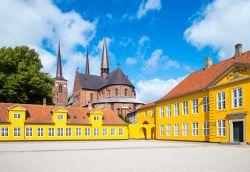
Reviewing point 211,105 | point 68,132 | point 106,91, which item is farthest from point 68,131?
point 106,91

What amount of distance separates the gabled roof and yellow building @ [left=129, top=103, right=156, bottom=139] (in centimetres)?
2310

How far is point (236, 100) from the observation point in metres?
29.6

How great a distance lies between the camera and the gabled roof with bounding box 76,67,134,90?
79.0 meters

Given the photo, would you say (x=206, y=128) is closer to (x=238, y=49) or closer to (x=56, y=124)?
(x=238, y=49)

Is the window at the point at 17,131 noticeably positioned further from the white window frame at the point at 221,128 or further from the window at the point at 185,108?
the white window frame at the point at 221,128

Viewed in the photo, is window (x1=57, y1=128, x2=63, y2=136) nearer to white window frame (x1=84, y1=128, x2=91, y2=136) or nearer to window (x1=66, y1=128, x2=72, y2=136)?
window (x1=66, y1=128, x2=72, y2=136)

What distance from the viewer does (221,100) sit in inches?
1238

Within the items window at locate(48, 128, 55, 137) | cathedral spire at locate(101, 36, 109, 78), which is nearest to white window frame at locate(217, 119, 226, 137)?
window at locate(48, 128, 55, 137)

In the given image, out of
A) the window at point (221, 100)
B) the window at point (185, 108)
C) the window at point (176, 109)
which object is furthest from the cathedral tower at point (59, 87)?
the window at point (221, 100)

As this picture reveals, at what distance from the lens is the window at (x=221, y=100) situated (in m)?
31.1

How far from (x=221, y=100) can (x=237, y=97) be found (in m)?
2.28

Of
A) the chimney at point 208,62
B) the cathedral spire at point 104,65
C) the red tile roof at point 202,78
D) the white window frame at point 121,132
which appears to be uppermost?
the cathedral spire at point 104,65

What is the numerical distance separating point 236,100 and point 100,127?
77.8ft

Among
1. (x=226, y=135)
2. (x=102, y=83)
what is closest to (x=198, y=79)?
(x=226, y=135)
